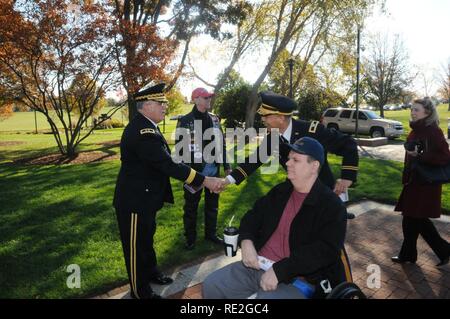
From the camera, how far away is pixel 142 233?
3.71 meters

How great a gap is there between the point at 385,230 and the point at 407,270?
60.1 inches

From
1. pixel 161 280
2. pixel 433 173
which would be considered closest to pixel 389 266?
pixel 433 173

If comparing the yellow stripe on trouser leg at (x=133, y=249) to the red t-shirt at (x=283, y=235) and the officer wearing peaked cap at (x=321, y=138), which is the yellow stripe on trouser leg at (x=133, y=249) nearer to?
the red t-shirt at (x=283, y=235)

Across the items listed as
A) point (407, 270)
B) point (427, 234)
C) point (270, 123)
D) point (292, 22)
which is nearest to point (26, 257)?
point (270, 123)

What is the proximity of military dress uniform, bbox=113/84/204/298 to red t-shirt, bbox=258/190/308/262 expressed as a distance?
128cm

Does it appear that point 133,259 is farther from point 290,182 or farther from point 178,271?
point 290,182

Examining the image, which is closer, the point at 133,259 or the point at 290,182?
the point at 290,182

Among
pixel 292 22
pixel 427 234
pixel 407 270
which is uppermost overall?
pixel 292 22

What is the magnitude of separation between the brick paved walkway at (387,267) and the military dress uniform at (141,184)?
622 mm

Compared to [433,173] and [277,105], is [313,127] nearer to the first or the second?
[277,105]

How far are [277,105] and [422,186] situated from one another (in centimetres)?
236

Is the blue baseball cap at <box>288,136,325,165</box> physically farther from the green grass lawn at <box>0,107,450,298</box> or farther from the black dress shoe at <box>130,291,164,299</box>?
the green grass lawn at <box>0,107,450,298</box>

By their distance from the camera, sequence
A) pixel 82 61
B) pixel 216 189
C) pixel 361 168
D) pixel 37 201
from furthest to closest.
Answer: pixel 82 61 → pixel 361 168 → pixel 37 201 → pixel 216 189

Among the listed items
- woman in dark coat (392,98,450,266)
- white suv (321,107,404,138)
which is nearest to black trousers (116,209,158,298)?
woman in dark coat (392,98,450,266)
